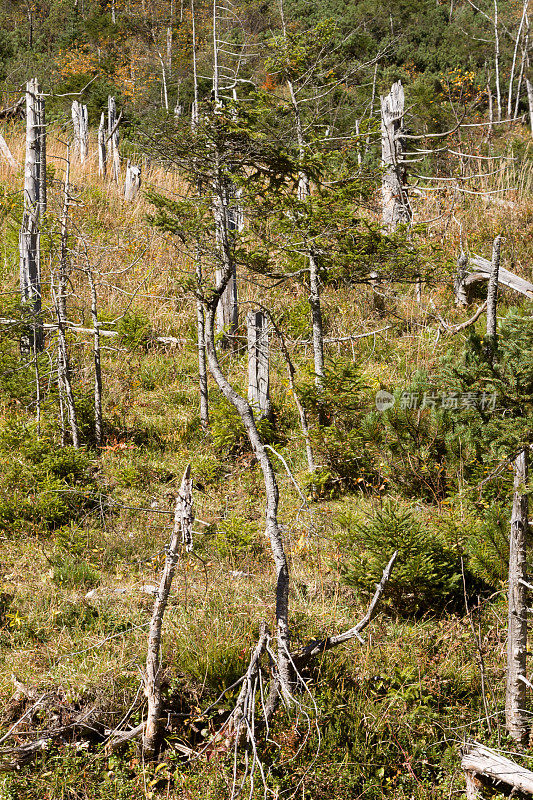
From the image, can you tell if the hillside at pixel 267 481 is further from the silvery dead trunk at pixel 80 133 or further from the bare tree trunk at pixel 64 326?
the silvery dead trunk at pixel 80 133

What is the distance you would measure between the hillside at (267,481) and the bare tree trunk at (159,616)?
9cm

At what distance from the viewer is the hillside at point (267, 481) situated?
371 centimetres

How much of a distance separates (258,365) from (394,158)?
4.96 meters

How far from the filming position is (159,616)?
3.43 meters

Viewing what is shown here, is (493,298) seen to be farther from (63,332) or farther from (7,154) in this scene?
(7,154)

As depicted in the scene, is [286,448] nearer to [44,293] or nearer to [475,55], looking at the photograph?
[44,293]

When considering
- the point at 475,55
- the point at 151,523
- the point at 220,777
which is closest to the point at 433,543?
the point at 220,777

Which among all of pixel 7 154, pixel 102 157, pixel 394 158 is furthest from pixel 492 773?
pixel 102 157

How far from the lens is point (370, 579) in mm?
4695

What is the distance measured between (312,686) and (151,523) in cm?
235

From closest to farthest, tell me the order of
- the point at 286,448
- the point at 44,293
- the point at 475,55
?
the point at 286,448, the point at 44,293, the point at 475,55

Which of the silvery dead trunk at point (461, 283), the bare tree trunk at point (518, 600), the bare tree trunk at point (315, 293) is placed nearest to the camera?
the bare tree trunk at point (518, 600)

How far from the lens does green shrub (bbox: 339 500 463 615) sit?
4.61 m

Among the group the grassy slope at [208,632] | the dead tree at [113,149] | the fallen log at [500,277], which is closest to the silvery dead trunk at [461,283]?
the fallen log at [500,277]
